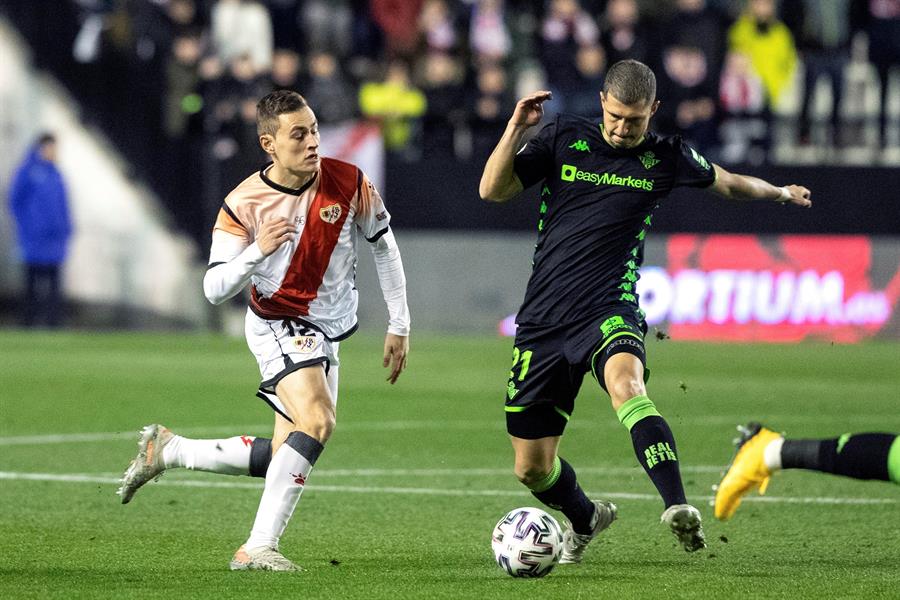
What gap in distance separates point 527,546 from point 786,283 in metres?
13.2

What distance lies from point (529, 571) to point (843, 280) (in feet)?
44.1

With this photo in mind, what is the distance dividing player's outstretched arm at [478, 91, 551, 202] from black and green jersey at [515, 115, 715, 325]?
10 centimetres

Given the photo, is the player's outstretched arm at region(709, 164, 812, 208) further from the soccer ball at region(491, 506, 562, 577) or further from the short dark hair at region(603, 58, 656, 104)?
the soccer ball at region(491, 506, 562, 577)

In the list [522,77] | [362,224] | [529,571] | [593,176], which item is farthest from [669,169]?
[522,77]

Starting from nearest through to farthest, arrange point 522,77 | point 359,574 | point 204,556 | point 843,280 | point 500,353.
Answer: point 359,574 < point 204,556 < point 500,353 < point 843,280 < point 522,77

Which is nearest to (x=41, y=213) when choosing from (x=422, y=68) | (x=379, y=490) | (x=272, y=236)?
(x=422, y=68)

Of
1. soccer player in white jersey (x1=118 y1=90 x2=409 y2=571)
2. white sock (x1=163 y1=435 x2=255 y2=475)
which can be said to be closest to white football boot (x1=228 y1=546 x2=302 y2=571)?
soccer player in white jersey (x1=118 y1=90 x2=409 y2=571)

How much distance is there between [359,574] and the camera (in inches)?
271

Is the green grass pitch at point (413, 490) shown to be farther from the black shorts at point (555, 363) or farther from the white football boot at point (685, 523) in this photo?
the black shorts at point (555, 363)

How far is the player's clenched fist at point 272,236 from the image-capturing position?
6.77m

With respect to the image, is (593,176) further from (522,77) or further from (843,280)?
(522,77)

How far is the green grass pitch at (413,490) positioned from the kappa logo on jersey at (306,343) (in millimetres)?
859

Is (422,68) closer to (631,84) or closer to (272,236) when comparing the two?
(631,84)

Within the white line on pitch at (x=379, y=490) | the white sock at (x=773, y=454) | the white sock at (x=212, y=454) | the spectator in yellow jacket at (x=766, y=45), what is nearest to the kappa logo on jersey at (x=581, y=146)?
the white sock at (x=773, y=454)
